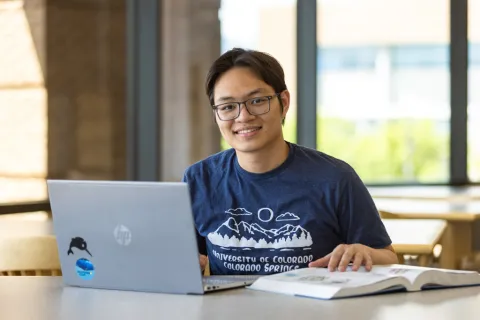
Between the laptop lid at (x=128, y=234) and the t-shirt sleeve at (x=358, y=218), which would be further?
the t-shirt sleeve at (x=358, y=218)

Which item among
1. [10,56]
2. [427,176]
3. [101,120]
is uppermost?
[10,56]

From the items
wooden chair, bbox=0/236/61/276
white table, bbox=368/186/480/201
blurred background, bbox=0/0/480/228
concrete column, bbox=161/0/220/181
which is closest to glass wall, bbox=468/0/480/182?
blurred background, bbox=0/0/480/228

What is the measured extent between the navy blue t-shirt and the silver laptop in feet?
1.00

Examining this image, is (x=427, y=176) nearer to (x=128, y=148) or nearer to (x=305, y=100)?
(x=305, y=100)

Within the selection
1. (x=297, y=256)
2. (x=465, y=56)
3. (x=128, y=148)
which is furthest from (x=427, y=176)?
(x=297, y=256)

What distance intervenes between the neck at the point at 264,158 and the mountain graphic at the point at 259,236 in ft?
0.49

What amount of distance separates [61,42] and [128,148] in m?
0.78

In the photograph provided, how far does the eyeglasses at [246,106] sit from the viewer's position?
222 cm

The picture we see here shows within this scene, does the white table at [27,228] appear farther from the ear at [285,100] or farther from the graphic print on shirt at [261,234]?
the ear at [285,100]

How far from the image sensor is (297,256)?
2.17m

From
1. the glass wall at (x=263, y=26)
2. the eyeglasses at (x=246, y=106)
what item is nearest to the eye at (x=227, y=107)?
the eyeglasses at (x=246, y=106)

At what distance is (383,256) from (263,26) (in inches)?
129

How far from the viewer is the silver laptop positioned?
1.70 metres

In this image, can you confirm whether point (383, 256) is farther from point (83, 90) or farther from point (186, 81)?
point (186, 81)
